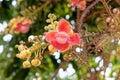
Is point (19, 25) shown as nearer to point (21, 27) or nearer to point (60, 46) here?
point (21, 27)

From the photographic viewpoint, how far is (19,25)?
1234 mm

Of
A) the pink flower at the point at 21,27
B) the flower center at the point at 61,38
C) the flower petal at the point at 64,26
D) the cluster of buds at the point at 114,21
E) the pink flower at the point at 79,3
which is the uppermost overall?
the pink flower at the point at 21,27

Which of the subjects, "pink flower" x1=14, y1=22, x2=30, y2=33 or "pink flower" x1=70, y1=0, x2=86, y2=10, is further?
"pink flower" x1=14, y1=22, x2=30, y2=33

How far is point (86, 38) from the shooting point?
26.3 inches

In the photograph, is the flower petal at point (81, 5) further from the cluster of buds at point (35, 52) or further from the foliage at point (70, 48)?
the cluster of buds at point (35, 52)

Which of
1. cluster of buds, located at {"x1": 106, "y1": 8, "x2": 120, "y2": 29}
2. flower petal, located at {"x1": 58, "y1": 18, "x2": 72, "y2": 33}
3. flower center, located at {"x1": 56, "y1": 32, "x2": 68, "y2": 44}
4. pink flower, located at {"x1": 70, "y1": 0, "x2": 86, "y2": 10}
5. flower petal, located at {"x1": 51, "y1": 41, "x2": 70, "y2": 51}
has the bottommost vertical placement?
flower petal, located at {"x1": 51, "y1": 41, "x2": 70, "y2": 51}

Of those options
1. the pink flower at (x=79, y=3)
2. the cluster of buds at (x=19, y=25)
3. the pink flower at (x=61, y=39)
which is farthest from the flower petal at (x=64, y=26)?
the cluster of buds at (x=19, y=25)

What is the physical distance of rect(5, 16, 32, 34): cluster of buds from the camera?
120cm

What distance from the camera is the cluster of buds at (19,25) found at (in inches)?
47.1

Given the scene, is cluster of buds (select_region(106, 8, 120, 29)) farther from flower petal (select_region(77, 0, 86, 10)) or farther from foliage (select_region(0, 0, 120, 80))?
flower petal (select_region(77, 0, 86, 10))

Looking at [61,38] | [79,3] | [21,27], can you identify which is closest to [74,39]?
[61,38]

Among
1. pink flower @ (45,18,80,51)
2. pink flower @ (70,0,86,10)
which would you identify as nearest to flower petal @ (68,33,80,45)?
pink flower @ (45,18,80,51)

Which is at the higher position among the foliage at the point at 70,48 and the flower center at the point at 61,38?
the foliage at the point at 70,48

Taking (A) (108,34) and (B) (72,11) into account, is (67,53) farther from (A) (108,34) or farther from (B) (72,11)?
(B) (72,11)
